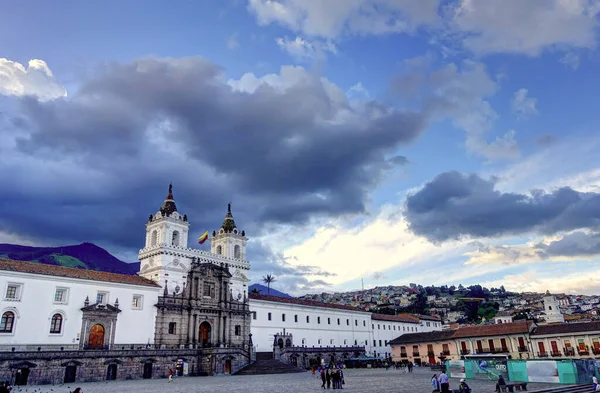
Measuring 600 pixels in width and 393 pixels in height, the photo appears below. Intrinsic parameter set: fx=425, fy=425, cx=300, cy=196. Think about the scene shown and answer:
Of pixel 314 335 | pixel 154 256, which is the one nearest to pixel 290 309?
pixel 314 335

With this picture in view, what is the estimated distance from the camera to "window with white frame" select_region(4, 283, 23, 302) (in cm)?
3692

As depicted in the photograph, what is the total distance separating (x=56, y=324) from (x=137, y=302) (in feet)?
27.8

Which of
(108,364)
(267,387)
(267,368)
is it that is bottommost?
(267,387)

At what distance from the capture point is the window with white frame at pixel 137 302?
45.7m

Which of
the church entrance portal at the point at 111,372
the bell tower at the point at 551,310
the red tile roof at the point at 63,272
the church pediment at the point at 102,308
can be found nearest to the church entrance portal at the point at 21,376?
the church entrance portal at the point at 111,372

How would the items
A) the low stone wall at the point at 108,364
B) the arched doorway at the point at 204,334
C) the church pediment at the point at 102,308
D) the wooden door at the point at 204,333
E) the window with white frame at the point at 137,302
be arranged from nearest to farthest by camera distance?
1. the low stone wall at the point at 108,364
2. the church pediment at the point at 102,308
3. the window with white frame at the point at 137,302
4. the arched doorway at the point at 204,334
5. the wooden door at the point at 204,333

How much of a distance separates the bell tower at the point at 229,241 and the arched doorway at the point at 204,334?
1136 cm

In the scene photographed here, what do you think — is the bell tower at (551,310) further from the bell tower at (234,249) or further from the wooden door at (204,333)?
the wooden door at (204,333)

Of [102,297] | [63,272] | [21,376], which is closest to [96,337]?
[102,297]

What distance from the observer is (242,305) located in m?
57.8

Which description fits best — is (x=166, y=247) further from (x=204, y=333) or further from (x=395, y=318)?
(x=395, y=318)

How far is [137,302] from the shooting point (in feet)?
152

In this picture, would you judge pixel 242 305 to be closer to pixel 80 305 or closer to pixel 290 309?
pixel 290 309

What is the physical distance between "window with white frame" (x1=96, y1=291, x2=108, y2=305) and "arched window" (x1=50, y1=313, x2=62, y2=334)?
3.87 meters
